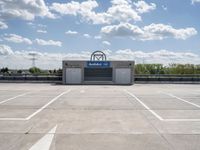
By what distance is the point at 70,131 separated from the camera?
7.28 metres

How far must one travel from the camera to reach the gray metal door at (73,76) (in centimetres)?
3500

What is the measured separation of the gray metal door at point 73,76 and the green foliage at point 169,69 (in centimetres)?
3697

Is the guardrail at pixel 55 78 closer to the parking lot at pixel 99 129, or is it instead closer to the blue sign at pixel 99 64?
the blue sign at pixel 99 64

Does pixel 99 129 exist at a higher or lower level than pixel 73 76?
lower

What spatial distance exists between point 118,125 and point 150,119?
160cm

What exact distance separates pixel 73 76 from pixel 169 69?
49.5m

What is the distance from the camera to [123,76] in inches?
1385

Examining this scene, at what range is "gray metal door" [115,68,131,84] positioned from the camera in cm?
3506

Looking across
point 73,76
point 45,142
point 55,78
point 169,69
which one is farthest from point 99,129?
point 169,69

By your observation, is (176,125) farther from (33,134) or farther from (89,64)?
(89,64)

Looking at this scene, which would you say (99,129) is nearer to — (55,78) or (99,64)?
(99,64)

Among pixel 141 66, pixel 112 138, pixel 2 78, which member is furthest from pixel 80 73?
pixel 141 66

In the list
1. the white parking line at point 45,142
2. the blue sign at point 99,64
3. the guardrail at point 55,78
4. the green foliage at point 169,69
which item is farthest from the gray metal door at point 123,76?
the green foliage at point 169,69

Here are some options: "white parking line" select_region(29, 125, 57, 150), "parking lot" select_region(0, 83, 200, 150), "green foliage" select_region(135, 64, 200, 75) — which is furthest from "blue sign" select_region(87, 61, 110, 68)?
"green foliage" select_region(135, 64, 200, 75)
